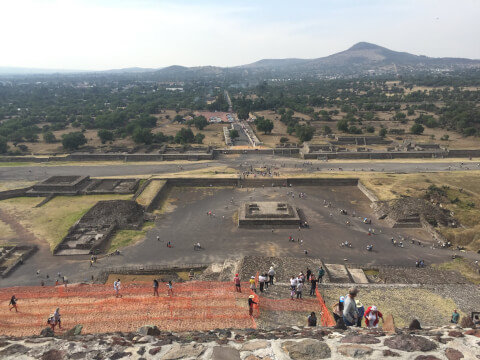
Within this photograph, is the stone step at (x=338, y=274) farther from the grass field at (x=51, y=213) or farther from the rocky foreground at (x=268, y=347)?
the grass field at (x=51, y=213)

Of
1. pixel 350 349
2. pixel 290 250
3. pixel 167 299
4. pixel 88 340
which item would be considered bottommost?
pixel 290 250

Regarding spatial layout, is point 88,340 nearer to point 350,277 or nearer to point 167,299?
point 167,299

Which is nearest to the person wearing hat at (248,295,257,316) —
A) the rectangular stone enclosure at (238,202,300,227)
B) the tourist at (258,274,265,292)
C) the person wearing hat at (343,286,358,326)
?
the tourist at (258,274,265,292)

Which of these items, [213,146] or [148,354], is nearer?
[148,354]

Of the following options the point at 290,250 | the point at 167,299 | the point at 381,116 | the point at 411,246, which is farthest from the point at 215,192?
the point at 381,116

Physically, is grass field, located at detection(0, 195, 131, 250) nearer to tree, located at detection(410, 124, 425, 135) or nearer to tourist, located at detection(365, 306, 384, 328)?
tourist, located at detection(365, 306, 384, 328)

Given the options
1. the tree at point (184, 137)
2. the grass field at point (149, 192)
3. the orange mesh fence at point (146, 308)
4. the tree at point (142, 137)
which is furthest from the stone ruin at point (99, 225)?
the tree at point (184, 137)
